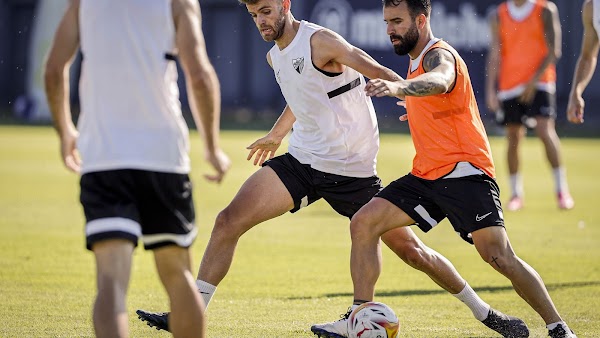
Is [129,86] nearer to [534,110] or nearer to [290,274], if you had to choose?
[290,274]

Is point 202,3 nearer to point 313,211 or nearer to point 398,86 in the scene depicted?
point 313,211

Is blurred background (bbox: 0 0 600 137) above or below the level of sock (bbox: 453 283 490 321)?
below

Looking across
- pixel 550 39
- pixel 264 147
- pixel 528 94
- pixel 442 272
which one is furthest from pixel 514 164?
pixel 442 272

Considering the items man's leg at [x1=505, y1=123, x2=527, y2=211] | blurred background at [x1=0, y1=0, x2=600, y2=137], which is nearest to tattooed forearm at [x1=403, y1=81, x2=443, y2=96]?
man's leg at [x1=505, y1=123, x2=527, y2=211]

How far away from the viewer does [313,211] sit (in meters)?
15.1

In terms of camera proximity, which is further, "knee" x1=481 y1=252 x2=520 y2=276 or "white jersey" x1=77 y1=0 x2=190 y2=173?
"knee" x1=481 y1=252 x2=520 y2=276

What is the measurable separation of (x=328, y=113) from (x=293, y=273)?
2.68 meters

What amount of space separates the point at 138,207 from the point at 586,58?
17.5 ft

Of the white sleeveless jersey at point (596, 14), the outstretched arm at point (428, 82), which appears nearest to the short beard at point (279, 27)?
the outstretched arm at point (428, 82)

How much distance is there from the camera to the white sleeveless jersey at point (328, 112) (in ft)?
24.4

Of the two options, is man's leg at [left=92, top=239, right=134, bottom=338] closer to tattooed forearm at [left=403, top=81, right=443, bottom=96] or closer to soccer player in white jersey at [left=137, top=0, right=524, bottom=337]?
tattooed forearm at [left=403, top=81, right=443, bottom=96]

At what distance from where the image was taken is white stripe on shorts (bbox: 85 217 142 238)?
4934mm

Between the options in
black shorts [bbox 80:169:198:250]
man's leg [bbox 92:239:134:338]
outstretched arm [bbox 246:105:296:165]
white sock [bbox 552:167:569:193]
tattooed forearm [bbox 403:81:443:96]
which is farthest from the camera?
white sock [bbox 552:167:569:193]

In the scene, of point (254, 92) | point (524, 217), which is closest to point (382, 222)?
point (524, 217)
